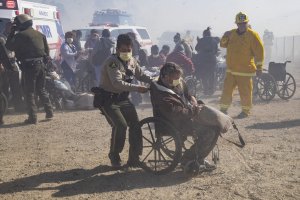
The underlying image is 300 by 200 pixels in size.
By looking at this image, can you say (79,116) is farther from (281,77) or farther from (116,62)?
(281,77)

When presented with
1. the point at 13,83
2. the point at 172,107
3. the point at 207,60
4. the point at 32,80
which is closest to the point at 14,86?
the point at 13,83

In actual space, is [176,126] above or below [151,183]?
above

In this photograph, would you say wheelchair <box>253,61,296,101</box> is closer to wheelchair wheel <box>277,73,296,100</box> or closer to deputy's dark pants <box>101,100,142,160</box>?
wheelchair wheel <box>277,73,296,100</box>

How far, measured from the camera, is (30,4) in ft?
34.3

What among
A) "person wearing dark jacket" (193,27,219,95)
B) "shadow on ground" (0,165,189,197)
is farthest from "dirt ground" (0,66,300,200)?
"person wearing dark jacket" (193,27,219,95)

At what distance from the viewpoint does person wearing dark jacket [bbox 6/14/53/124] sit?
26.0 feet

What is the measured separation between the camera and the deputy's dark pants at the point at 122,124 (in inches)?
204

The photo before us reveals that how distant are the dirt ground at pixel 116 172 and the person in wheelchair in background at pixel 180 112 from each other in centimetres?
33

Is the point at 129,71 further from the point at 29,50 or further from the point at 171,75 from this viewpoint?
the point at 29,50

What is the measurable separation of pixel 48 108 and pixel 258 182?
5250 millimetres

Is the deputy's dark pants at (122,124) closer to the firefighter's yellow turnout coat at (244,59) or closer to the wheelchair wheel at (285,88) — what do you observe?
the firefighter's yellow turnout coat at (244,59)

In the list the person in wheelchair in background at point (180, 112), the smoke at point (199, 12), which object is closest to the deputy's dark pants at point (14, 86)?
the person in wheelchair in background at point (180, 112)

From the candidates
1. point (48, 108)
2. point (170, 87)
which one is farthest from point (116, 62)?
point (48, 108)

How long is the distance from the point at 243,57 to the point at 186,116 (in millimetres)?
4017
